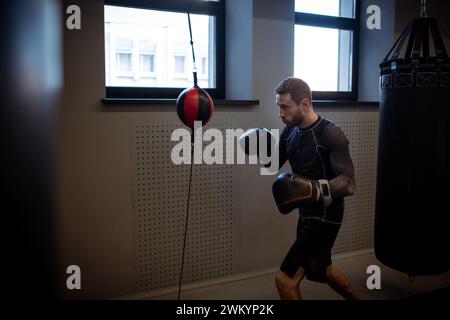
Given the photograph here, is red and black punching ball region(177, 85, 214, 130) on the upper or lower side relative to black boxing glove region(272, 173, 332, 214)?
upper

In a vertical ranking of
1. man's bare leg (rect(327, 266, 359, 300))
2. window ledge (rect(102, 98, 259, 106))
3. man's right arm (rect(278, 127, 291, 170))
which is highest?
window ledge (rect(102, 98, 259, 106))

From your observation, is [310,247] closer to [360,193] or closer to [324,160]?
[324,160]

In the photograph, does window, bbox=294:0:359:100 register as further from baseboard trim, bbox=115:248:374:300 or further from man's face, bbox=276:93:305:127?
baseboard trim, bbox=115:248:374:300

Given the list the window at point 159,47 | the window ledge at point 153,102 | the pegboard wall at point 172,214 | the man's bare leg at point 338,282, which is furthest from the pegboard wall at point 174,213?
the man's bare leg at point 338,282

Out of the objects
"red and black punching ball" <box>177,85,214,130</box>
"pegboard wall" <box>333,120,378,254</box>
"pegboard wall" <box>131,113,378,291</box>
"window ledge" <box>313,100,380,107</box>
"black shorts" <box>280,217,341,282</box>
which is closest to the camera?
"red and black punching ball" <box>177,85,214,130</box>

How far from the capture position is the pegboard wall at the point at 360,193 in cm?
319

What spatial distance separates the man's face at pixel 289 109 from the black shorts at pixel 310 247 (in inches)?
20.0

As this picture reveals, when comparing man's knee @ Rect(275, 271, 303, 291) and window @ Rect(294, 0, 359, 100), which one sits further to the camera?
window @ Rect(294, 0, 359, 100)

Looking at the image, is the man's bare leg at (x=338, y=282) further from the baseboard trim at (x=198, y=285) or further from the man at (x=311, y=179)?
the baseboard trim at (x=198, y=285)

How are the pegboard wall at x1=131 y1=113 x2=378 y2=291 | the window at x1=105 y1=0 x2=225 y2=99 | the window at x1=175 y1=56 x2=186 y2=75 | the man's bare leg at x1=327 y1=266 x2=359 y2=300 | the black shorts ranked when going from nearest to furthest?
1. the black shorts
2. the man's bare leg at x1=327 y1=266 x2=359 y2=300
3. the pegboard wall at x1=131 y1=113 x2=378 y2=291
4. the window at x1=105 y1=0 x2=225 y2=99
5. the window at x1=175 y1=56 x2=186 y2=75

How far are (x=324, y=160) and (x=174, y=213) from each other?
97 centimetres

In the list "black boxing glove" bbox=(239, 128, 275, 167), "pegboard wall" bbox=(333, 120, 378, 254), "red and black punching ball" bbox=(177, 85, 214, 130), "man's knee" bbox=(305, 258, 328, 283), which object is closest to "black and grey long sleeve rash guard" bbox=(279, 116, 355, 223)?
"black boxing glove" bbox=(239, 128, 275, 167)

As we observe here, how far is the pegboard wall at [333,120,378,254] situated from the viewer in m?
3.19

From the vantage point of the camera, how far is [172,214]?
101 inches
